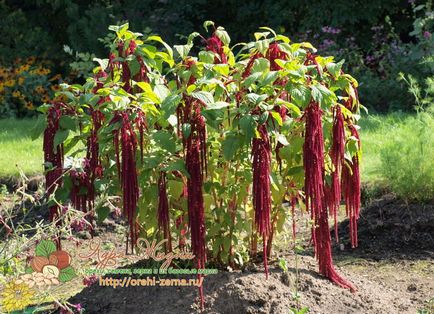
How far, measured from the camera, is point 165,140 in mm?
3375

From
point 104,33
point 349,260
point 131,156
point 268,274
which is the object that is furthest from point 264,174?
point 104,33

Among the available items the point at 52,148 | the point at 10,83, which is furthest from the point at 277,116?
the point at 10,83

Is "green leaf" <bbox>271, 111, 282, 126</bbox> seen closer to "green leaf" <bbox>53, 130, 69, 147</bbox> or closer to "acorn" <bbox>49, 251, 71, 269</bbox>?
"green leaf" <bbox>53, 130, 69, 147</bbox>

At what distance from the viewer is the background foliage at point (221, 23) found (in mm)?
10766

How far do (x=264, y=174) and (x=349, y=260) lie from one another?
192 centimetres

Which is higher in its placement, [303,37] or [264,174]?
[303,37]

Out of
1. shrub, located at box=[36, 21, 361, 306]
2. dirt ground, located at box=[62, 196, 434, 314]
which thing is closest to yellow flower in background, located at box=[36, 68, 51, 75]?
dirt ground, located at box=[62, 196, 434, 314]

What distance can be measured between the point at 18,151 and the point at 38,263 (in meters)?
3.92

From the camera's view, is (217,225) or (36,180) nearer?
(217,225)

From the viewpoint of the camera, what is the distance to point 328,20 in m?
11.2

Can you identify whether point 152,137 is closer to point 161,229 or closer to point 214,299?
point 161,229

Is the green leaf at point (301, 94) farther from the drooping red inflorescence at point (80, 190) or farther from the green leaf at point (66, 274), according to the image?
the green leaf at point (66, 274)

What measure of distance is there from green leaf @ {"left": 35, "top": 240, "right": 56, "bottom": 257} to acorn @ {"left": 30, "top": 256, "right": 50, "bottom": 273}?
0.06ft

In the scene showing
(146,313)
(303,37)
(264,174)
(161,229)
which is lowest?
(146,313)
